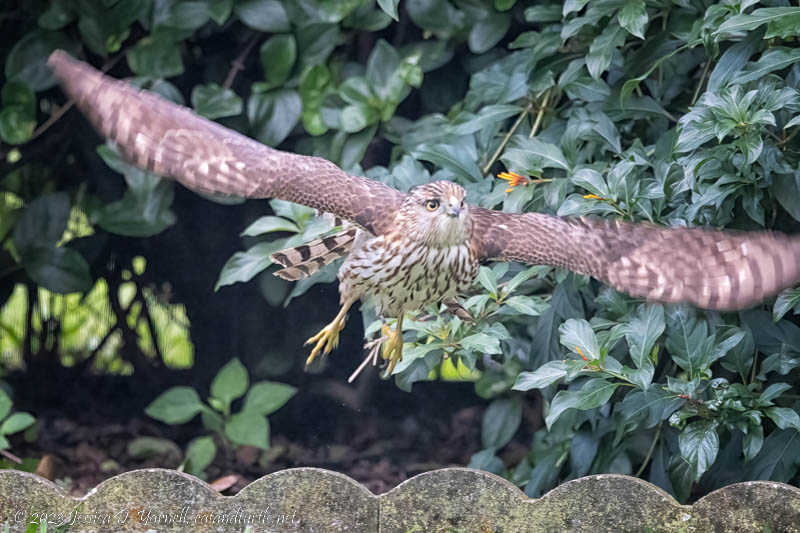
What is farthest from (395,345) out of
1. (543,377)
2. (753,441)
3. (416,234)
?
(753,441)

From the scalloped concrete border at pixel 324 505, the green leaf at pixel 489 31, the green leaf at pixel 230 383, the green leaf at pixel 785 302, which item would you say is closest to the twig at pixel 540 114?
the green leaf at pixel 489 31

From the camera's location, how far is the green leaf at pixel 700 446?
Result: 245cm

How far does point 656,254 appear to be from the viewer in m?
2.12

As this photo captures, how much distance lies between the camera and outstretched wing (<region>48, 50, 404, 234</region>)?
208cm

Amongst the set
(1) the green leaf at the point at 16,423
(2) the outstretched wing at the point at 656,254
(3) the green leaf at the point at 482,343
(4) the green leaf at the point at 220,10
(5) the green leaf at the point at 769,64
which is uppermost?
(5) the green leaf at the point at 769,64

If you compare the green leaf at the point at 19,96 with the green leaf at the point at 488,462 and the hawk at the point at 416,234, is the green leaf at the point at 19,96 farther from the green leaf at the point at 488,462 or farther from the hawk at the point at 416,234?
the green leaf at the point at 488,462

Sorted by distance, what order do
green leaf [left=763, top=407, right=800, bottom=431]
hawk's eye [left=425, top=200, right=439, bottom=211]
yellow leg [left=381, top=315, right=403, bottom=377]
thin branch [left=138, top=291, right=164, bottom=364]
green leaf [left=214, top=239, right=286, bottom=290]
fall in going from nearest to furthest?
1. hawk's eye [left=425, top=200, right=439, bottom=211]
2. yellow leg [left=381, top=315, right=403, bottom=377]
3. green leaf [left=763, top=407, right=800, bottom=431]
4. green leaf [left=214, top=239, right=286, bottom=290]
5. thin branch [left=138, top=291, right=164, bottom=364]

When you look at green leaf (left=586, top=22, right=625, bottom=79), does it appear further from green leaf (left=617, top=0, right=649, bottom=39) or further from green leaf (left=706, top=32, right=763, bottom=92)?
green leaf (left=706, top=32, right=763, bottom=92)

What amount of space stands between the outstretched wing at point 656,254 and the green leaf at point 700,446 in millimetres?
602

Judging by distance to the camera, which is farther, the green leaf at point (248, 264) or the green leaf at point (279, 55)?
the green leaf at point (279, 55)

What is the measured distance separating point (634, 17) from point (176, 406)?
2430 mm

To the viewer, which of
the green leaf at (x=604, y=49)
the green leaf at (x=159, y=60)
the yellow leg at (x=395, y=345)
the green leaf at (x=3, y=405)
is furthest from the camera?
the green leaf at (x=159, y=60)

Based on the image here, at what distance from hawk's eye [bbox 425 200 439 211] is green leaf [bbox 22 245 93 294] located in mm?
2216

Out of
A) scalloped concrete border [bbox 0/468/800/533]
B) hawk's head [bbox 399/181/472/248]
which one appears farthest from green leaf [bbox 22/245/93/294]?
hawk's head [bbox 399/181/472/248]
